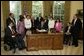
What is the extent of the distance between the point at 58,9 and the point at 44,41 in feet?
10.8

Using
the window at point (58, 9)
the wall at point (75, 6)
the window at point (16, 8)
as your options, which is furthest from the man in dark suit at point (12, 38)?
the wall at point (75, 6)

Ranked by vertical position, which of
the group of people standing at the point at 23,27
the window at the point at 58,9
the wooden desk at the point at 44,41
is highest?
the window at the point at 58,9

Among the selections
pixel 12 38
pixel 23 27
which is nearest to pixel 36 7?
pixel 23 27

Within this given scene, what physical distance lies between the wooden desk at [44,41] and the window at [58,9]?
2.90 meters

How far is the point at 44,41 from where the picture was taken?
7.75 metres

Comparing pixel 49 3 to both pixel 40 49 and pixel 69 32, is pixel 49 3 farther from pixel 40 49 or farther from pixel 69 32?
pixel 40 49

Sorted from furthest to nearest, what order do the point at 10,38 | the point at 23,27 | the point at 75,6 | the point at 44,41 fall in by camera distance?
the point at 75,6, the point at 23,27, the point at 44,41, the point at 10,38

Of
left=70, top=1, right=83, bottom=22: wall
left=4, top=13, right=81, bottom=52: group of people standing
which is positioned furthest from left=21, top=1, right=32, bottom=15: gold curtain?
left=70, top=1, right=83, bottom=22: wall

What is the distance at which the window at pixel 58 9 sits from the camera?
10435mm

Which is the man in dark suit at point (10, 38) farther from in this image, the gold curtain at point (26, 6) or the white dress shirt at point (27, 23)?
the gold curtain at point (26, 6)

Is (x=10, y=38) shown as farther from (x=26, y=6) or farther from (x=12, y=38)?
(x=26, y=6)

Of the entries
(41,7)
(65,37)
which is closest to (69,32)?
(65,37)

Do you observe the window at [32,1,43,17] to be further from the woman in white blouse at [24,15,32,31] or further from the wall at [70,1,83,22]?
the wall at [70,1,83,22]

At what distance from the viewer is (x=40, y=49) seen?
25.6 feet
